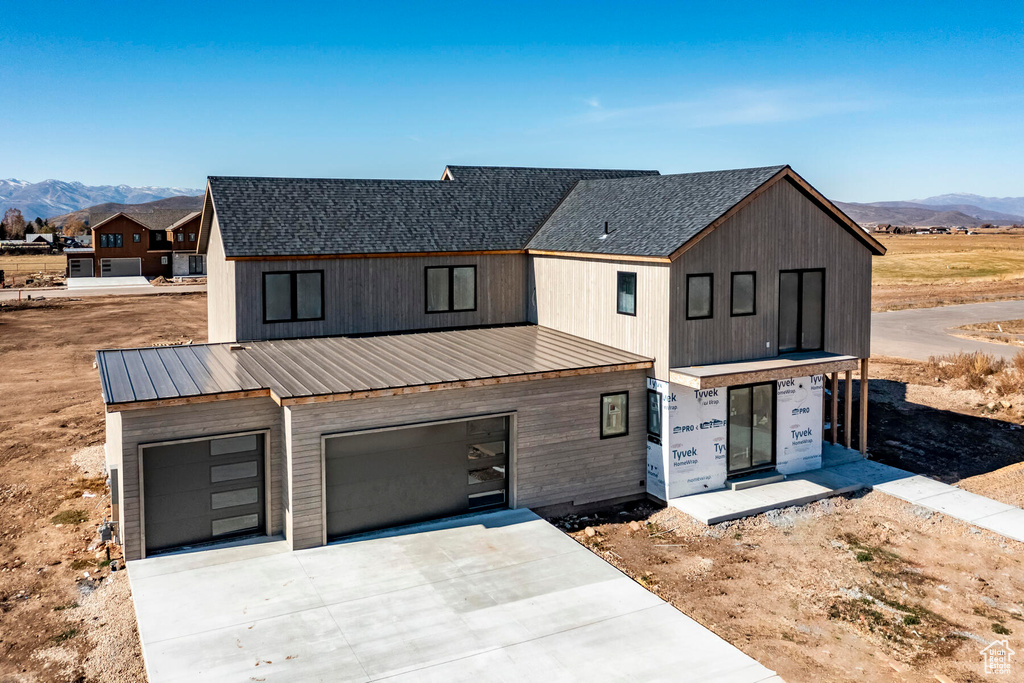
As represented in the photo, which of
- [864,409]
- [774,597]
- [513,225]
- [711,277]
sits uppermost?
[513,225]

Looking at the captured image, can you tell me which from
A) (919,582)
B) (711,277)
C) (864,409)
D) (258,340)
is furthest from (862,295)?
(258,340)

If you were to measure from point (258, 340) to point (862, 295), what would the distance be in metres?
13.9

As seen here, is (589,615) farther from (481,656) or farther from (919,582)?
(919,582)

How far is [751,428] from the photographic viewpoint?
16.4 m

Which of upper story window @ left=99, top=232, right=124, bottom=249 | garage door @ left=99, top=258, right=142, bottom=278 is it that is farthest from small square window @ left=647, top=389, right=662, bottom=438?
garage door @ left=99, top=258, right=142, bottom=278

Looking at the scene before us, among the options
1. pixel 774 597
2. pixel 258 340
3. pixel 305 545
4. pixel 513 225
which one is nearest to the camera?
pixel 774 597

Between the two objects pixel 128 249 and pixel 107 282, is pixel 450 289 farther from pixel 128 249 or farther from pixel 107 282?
pixel 128 249

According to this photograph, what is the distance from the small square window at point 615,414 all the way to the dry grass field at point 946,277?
1456 inches

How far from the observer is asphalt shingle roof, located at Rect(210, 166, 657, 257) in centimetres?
1841

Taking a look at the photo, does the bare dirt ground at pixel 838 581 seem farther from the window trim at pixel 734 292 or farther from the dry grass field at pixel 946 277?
the dry grass field at pixel 946 277

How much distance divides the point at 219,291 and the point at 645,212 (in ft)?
34.8

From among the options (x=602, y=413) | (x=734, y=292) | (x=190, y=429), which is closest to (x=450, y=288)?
(x=602, y=413)

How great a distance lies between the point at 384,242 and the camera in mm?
19203

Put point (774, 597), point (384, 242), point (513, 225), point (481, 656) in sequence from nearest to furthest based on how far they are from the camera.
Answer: point (481, 656)
point (774, 597)
point (384, 242)
point (513, 225)
